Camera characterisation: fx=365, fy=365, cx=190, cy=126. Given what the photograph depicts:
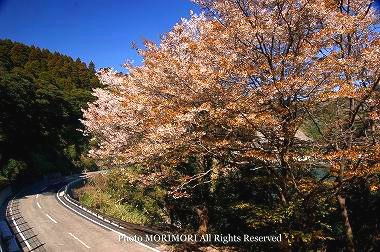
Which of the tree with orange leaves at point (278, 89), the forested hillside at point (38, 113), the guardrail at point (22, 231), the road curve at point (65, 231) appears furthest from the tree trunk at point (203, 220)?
the forested hillside at point (38, 113)

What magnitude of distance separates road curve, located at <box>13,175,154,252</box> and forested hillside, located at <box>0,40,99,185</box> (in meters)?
14.7

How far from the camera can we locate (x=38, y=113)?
5416 cm

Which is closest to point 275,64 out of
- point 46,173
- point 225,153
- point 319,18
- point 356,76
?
point 319,18

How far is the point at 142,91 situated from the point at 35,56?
70.3 m

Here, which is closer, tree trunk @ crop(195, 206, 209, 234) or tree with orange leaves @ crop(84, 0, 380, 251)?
tree with orange leaves @ crop(84, 0, 380, 251)

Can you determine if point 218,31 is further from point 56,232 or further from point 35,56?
point 35,56

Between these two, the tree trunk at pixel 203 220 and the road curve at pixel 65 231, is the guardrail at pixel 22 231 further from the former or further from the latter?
the tree trunk at pixel 203 220

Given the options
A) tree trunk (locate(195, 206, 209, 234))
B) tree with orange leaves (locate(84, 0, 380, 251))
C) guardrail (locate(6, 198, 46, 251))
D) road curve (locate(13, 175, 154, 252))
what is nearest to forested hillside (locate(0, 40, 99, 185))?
road curve (locate(13, 175, 154, 252))

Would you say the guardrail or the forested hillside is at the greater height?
the forested hillside

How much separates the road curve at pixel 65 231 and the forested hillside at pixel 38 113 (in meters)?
14.7

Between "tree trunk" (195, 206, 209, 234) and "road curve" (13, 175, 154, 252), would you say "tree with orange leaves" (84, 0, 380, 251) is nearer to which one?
"tree trunk" (195, 206, 209, 234)

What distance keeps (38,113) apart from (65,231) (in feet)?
120

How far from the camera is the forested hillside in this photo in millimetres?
45175

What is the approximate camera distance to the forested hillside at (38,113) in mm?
45175
